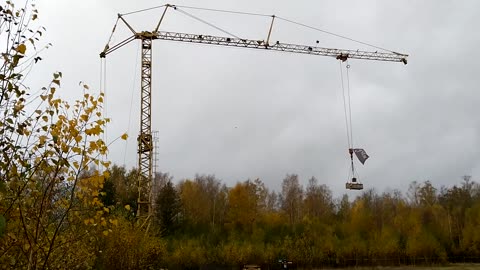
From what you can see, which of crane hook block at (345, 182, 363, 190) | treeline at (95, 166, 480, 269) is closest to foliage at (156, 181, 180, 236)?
treeline at (95, 166, 480, 269)

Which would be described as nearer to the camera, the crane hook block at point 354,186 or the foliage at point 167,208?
the crane hook block at point 354,186

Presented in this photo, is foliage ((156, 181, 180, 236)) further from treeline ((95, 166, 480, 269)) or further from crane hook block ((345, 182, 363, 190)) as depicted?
crane hook block ((345, 182, 363, 190))

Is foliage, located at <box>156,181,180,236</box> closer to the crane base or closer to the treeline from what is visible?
the treeline

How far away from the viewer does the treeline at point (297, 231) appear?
172 ft

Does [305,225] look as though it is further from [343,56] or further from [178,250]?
[343,56]

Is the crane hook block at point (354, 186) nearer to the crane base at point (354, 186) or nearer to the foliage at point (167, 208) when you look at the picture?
the crane base at point (354, 186)

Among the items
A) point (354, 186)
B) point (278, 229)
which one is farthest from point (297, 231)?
point (354, 186)

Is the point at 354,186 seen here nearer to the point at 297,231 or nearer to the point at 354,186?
the point at 354,186

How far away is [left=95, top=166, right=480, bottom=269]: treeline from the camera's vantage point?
172ft

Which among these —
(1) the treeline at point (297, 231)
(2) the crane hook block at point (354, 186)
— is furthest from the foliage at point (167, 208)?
(2) the crane hook block at point (354, 186)

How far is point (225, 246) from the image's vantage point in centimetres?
5281

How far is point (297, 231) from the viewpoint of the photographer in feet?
193

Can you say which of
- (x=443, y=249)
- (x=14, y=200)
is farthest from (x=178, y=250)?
(x=14, y=200)

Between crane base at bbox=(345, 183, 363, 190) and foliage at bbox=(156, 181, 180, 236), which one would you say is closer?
crane base at bbox=(345, 183, 363, 190)
